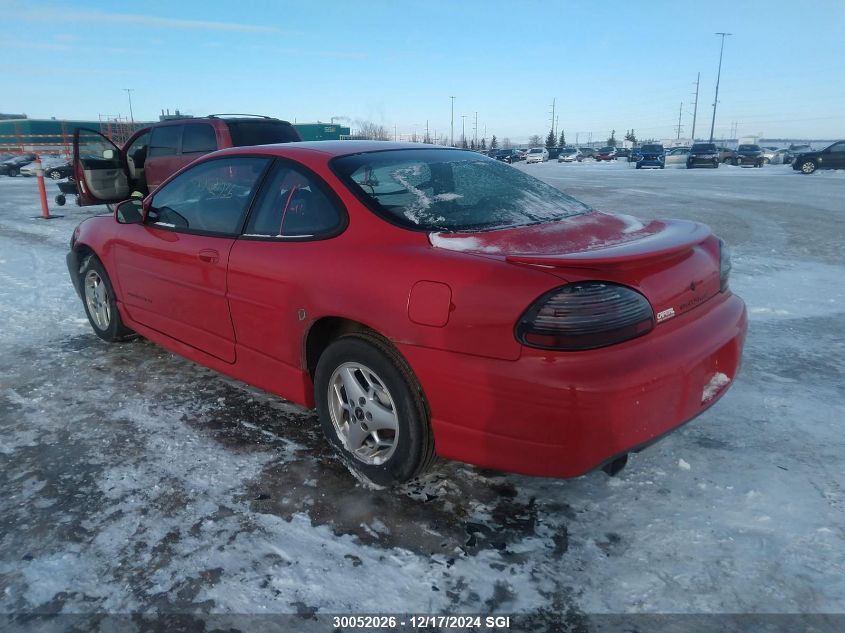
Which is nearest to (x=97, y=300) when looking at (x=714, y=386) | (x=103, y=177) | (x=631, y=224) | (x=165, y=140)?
(x=631, y=224)

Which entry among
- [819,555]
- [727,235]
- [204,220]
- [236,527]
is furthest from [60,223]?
[819,555]

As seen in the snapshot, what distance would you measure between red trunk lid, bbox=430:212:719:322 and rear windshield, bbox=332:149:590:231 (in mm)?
171

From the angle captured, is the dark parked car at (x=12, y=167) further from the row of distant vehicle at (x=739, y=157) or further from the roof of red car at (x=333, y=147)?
the roof of red car at (x=333, y=147)

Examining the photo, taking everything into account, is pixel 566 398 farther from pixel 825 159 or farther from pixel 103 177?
pixel 825 159

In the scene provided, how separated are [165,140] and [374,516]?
9120 millimetres

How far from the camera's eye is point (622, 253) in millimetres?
2211

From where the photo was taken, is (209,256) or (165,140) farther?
(165,140)

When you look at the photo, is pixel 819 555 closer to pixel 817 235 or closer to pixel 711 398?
pixel 711 398

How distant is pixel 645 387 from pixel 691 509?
694 mm

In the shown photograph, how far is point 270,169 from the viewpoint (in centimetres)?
315

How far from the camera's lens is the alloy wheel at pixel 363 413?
2578 mm

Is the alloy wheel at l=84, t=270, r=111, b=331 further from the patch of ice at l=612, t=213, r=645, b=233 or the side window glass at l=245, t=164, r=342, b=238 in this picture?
the patch of ice at l=612, t=213, r=645, b=233

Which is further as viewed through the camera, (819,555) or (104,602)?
(819,555)

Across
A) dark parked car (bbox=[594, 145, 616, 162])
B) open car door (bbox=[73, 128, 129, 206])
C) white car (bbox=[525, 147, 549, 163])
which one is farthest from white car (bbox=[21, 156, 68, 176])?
dark parked car (bbox=[594, 145, 616, 162])
